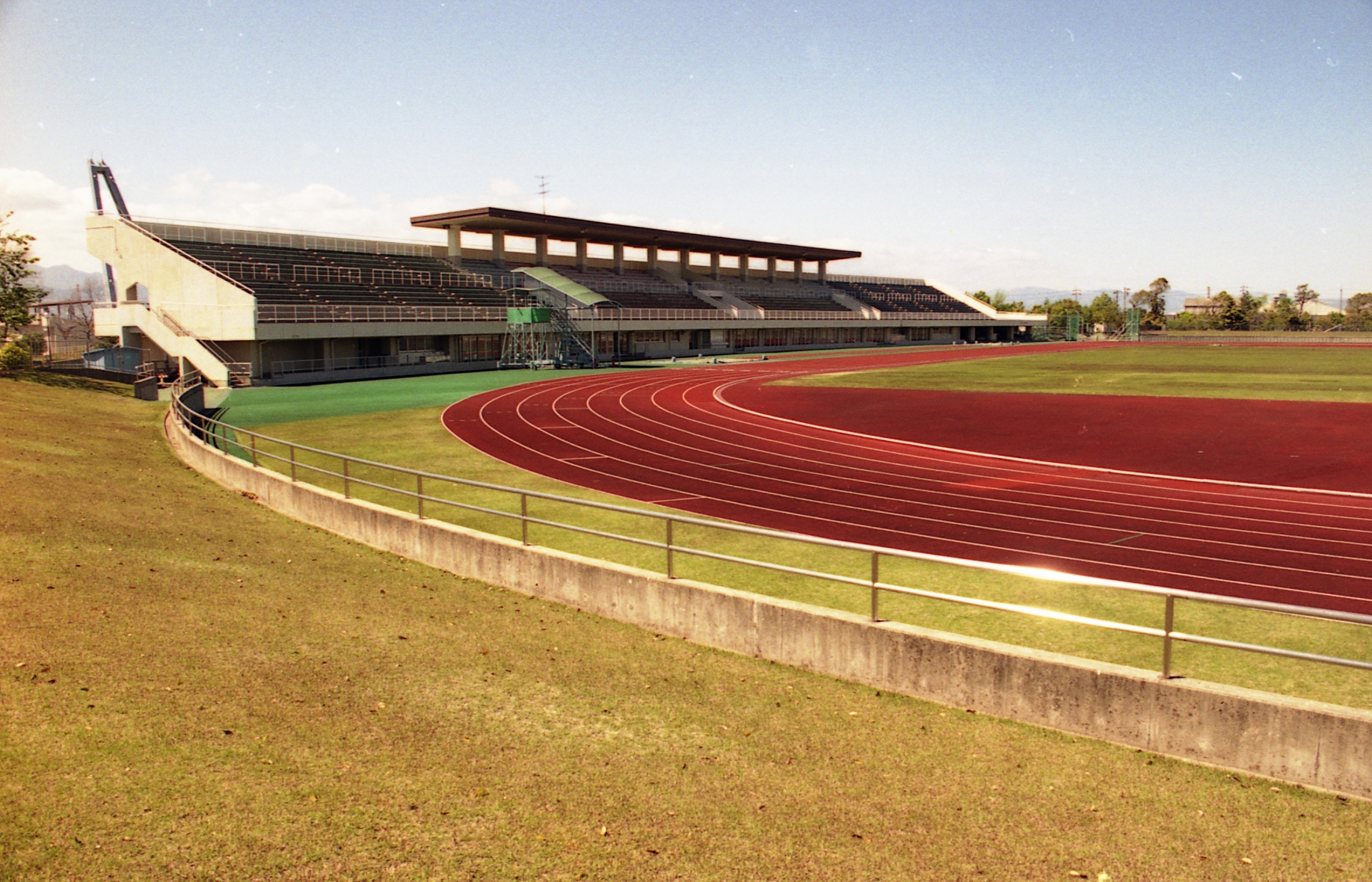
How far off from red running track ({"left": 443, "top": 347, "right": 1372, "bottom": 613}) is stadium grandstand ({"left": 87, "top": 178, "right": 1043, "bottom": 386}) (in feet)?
72.6

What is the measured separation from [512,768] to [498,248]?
241 feet

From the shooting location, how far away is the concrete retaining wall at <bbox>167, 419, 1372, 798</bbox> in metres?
5.98

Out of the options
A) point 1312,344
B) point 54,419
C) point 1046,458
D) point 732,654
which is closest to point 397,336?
point 54,419

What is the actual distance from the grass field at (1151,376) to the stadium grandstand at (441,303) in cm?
2312

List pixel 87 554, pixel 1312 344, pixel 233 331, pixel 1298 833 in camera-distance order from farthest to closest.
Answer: pixel 1312 344
pixel 233 331
pixel 87 554
pixel 1298 833

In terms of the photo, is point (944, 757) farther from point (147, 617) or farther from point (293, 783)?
point (147, 617)

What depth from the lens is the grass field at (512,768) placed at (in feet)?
16.0

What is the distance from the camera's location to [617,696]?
7.34 meters

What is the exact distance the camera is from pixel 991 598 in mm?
10805

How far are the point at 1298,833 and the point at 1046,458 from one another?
56.3 feet

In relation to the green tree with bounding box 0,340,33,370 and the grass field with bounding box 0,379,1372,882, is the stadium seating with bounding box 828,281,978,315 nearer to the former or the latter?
the green tree with bounding box 0,340,33,370

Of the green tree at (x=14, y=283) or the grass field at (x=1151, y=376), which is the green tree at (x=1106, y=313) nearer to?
the grass field at (x=1151, y=376)

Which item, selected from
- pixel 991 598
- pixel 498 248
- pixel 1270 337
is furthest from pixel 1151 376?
pixel 1270 337

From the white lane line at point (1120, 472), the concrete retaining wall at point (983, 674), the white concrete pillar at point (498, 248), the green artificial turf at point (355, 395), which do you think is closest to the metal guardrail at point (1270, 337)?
the white concrete pillar at point (498, 248)
